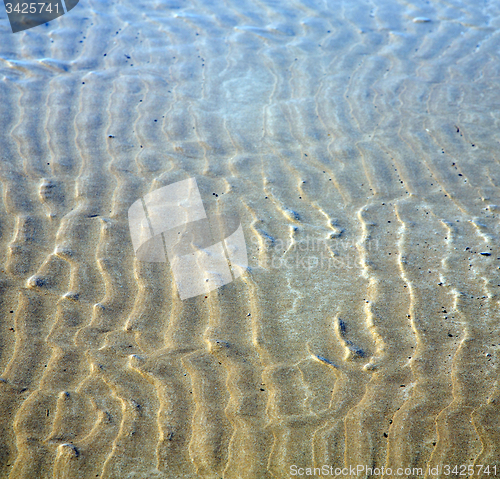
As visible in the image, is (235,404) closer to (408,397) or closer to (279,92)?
(408,397)

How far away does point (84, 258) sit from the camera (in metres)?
2.91

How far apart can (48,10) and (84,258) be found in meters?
4.59

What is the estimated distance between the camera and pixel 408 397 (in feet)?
7.11

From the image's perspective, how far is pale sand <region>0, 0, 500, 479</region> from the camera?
2.01 meters

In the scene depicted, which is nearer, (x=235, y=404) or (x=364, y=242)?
(x=235, y=404)

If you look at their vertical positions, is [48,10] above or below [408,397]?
above

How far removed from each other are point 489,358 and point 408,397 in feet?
1.75

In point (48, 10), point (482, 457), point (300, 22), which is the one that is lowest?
point (482, 457)

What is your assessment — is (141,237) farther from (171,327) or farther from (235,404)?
(235,404)

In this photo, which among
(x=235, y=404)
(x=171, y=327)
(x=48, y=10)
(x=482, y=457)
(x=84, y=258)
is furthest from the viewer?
(x=48, y=10)

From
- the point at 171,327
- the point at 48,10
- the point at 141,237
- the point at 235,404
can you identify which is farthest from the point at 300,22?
the point at 235,404

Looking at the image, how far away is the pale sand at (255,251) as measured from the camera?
2.01 metres

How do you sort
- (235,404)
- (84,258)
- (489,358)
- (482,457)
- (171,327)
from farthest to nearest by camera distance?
(84,258)
(171,327)
(489,358)
(235,404)
(482,457)

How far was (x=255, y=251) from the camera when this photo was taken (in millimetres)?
3078
